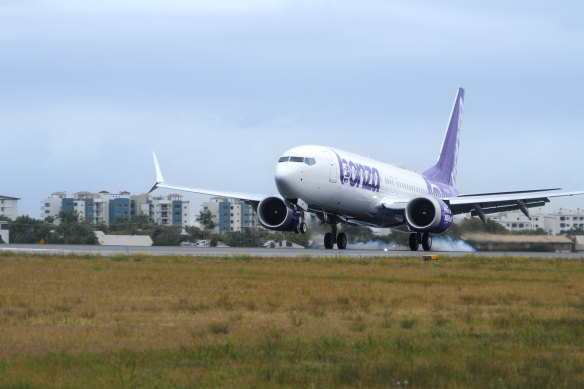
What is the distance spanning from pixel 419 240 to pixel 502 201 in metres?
4.59

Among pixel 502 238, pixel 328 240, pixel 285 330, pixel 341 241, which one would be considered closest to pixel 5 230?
pixel 328 240

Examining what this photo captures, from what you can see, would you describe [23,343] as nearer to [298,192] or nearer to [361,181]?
[298,192]

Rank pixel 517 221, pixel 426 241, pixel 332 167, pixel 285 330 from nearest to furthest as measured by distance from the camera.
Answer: pixel 285 330
pixel 332 167
pixel 426 241
pixel 517 221

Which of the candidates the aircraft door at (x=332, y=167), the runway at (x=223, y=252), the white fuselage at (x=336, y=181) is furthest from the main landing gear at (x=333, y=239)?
the aircraft door at (x=332, y=167)

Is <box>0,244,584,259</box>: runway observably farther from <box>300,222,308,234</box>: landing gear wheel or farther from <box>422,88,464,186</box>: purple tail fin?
<box>422,88,464,186</box>: purple tail fin

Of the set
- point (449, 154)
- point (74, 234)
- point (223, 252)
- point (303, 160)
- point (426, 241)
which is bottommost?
point (223, 252)

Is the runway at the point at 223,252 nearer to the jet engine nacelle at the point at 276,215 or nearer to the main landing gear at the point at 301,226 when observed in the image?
the main landing gear at the point at 301,226

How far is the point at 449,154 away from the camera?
5997 centimetres

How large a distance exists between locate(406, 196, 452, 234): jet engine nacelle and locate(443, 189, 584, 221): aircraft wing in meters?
3.28

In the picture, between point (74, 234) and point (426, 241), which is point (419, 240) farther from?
point (74, 234)

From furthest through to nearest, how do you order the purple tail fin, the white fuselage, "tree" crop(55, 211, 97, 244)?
"tree" crop(55, 211, 97, 244) → the purple tail fin → the white fuselage

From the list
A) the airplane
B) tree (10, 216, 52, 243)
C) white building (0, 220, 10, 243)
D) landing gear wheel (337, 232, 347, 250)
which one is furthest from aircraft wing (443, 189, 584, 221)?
white building (0, 220, 10, 243)

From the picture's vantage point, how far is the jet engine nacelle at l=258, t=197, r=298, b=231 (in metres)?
42.6

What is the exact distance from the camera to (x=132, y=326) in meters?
12.2
